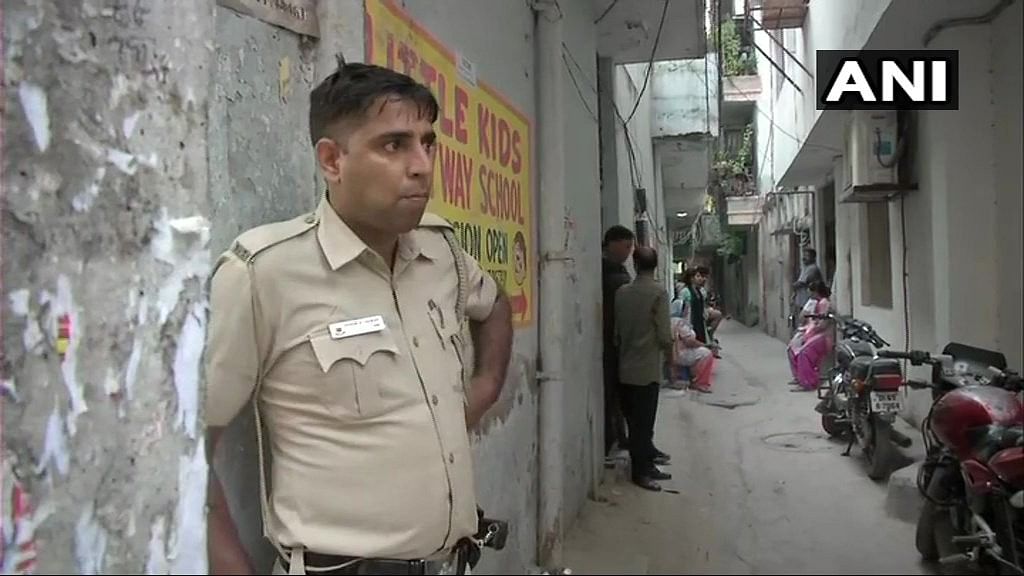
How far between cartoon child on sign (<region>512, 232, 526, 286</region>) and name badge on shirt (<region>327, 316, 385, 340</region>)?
114 centimetres

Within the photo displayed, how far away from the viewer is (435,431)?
788 millimetres

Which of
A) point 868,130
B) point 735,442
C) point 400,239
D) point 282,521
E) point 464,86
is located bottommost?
point 735,442

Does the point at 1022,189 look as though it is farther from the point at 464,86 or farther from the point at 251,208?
the point at 251,208

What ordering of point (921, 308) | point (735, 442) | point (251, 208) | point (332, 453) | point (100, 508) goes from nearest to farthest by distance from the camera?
1. point (100, 508)
2. point (332, 453)
3. point (251, 208)
4. point (735, 442)
5. point (921, 308)

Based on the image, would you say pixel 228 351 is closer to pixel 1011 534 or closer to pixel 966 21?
pixel 1011 534

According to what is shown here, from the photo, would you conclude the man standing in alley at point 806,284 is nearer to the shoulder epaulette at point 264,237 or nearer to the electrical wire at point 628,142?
the electrical wire at point 628,142

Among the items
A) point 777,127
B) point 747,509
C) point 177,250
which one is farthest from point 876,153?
point 177,250

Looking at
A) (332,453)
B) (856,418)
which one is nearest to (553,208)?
(332,453)

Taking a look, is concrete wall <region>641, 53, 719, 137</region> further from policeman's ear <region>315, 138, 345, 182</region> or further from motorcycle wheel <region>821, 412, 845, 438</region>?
policeman's ear <region>315, 138, 345, 182</region>

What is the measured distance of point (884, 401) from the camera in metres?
3.06

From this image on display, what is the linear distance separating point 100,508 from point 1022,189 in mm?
3162

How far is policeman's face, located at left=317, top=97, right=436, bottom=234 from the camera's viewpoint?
2.29ft

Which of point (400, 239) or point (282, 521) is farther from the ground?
point (400, 239)

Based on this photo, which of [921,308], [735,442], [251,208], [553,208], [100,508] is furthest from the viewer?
[921,308]
